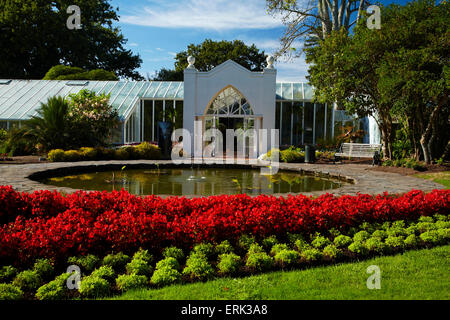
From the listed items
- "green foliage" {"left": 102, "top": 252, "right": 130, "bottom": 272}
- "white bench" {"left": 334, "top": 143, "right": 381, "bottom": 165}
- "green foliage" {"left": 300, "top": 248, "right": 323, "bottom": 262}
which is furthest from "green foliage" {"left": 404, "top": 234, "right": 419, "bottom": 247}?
"white bench" {"left": 334, "top": 143, "right": 381, "bottom": 165}

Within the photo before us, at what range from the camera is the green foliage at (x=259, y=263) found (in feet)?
12.5

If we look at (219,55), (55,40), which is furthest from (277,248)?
(55,40)

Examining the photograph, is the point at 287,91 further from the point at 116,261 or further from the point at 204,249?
the point at 116,261

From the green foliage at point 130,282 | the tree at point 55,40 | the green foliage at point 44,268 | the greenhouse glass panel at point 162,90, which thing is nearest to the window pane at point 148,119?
the greenhouse glass panel at point 162,90

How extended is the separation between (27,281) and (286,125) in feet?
60.7

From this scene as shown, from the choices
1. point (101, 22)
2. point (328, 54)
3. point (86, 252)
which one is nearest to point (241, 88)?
point (328, 54)

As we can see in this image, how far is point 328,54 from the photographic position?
45.8 feet

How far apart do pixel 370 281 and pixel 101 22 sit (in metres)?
40.0

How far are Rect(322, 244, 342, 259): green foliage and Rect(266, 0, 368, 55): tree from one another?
20.1 metres

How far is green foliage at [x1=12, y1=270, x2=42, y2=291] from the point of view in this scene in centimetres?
334

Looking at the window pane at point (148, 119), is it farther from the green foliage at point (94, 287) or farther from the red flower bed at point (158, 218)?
the green foliage at point (94, 287)

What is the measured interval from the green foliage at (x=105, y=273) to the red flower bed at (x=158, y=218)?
517 millimetres

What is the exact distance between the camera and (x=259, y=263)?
12.5 feet
